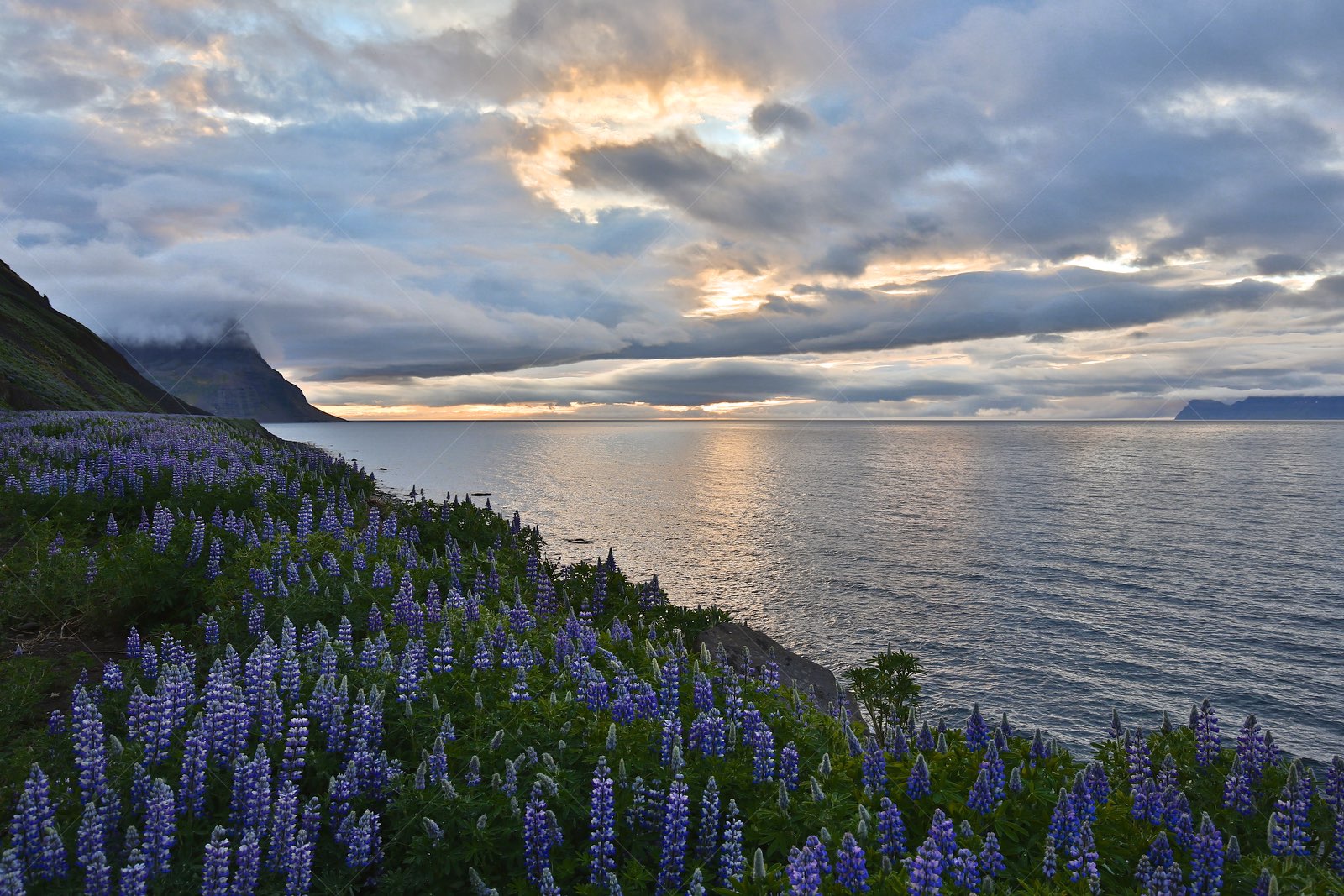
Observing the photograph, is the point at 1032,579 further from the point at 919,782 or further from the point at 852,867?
the point at 852,867

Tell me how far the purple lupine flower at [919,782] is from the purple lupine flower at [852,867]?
168 centimetres

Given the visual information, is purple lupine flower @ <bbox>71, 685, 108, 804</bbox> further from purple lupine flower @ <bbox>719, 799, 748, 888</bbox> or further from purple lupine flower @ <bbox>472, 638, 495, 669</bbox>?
purple lupine flower @ <bbox>719, 799, 748, 888</bbox>

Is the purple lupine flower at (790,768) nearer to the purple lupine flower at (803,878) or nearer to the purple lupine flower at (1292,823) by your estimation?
the purple lupine flower at (803,878)

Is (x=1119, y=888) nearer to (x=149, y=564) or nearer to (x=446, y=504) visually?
(x=149, y=564)

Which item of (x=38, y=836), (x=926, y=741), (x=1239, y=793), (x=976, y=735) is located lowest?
(x=926, y=741)

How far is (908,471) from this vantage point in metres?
146

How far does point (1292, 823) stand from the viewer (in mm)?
6062

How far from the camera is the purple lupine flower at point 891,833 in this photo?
5.10 meters

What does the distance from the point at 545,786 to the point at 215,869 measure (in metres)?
2.25

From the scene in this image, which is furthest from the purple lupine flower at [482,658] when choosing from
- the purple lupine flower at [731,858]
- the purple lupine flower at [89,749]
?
the purple lupine flower at [731,858]

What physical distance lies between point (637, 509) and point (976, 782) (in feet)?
269

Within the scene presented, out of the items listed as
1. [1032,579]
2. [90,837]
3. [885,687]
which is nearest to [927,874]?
[90,837]

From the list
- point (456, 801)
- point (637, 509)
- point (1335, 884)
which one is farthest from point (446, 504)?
point (637, 509)

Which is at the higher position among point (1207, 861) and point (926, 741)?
point (1207, 861)
